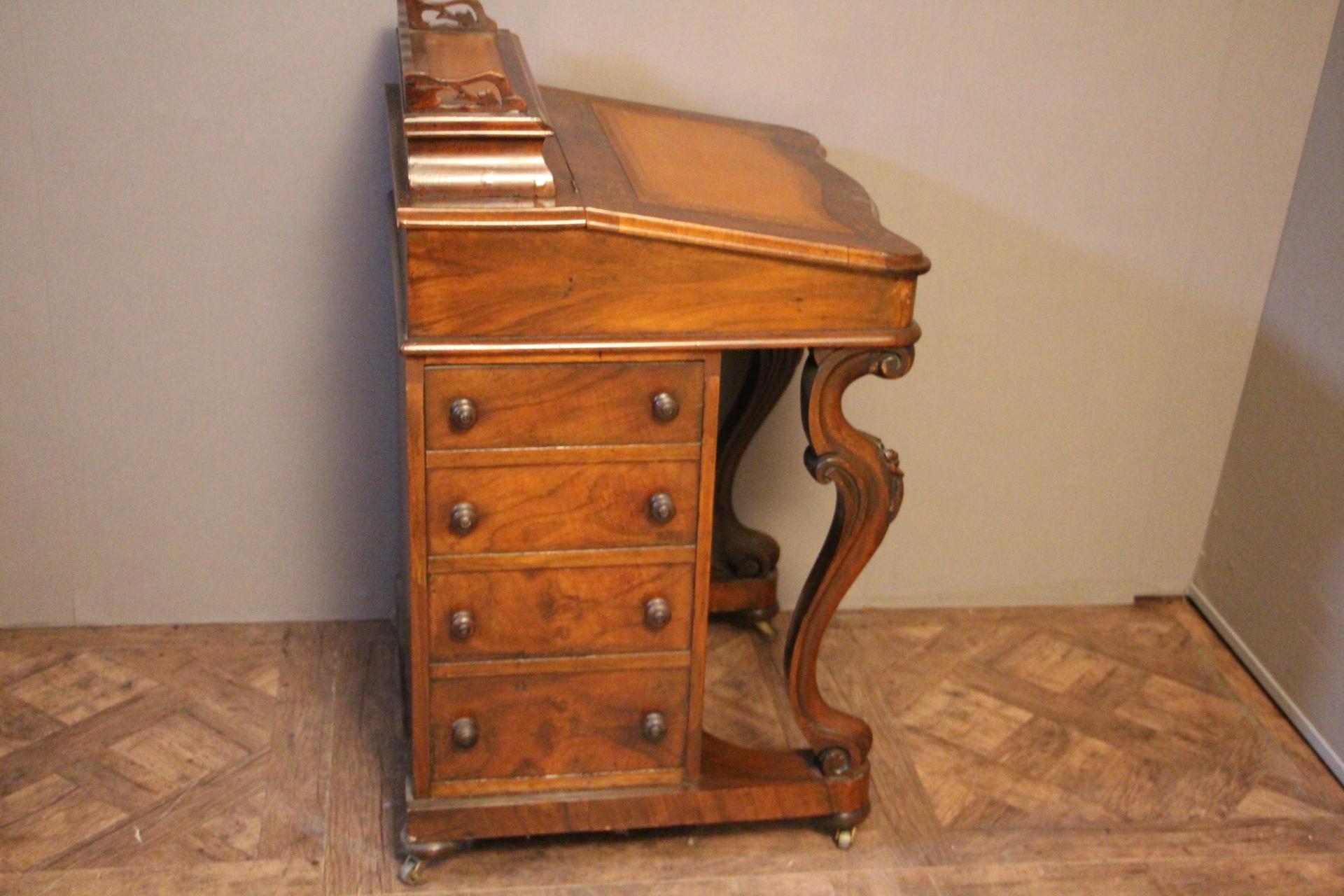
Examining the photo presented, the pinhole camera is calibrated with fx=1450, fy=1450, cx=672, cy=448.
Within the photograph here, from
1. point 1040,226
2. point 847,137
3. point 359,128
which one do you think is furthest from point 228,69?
point 1040,226

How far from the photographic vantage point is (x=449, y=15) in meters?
2.29

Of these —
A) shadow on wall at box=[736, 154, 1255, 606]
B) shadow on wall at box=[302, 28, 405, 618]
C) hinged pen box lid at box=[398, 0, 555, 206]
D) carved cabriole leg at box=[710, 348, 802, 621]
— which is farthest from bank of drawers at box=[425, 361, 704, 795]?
shadow on wall at box=[736, 154, 1255, 606]

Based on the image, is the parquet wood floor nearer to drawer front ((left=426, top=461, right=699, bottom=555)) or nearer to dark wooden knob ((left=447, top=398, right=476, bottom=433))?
drawer front ((left=426, top=461, right=699, bottom=555))

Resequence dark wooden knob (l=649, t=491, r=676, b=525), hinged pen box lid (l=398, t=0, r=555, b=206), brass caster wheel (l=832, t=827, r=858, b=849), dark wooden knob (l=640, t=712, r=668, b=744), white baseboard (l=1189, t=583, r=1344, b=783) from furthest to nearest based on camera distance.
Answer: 1. white baseboard (l=1189, t=583, r=1344, b=783)
2. brass caster wheel (l=832, t=827, r=858, b=849)
3. dark wooden knob (l=640, t=712, r=668, b=744)
4. dark wooden knob (l=649, t=491, r=676, b=525)
5. hinged pen box lid (l=398, t=0, r=555, b=206)

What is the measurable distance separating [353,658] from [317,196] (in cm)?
83

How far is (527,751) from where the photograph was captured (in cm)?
212

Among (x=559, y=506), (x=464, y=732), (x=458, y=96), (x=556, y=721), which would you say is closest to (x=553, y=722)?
(x=556, y=721)

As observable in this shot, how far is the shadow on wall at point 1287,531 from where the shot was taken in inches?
101

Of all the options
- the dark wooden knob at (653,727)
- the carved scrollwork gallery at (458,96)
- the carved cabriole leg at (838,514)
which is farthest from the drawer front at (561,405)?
the dark wooden knob at (653,727)

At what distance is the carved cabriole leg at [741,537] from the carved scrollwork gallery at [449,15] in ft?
2.42

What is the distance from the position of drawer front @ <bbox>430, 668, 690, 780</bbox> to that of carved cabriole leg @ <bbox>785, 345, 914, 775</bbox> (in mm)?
202

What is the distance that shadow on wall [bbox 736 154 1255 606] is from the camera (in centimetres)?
269

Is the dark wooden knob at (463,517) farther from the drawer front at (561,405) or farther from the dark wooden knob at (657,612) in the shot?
the dark wooden knob at (657,612)

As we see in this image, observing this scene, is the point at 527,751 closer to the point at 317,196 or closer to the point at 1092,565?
the point at 317,196
